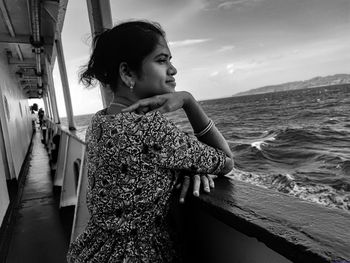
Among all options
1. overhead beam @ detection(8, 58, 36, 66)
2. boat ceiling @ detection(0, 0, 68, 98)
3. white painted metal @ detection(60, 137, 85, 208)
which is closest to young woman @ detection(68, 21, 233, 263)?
white painted metal @ detection(60, 137, 85, 208)

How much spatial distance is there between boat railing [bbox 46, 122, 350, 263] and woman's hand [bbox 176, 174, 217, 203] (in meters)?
0.02

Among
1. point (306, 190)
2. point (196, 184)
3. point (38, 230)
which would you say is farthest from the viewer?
point (306, 190)

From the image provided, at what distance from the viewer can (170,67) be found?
1015mm

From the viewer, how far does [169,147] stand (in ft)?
2.69

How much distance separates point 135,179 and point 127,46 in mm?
430

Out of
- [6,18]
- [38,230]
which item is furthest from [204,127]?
[6,18]

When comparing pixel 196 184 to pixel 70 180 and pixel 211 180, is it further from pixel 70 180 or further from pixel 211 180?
pixel 70 180

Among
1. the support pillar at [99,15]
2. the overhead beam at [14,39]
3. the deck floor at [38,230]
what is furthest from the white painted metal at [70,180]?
the overhead beam at [14,39]

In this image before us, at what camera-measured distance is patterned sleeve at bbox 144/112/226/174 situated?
820 mm

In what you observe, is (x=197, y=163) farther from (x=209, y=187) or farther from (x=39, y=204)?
(x=39, y=204)

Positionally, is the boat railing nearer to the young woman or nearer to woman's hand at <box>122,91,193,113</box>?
the young woman

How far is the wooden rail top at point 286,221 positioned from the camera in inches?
20.3

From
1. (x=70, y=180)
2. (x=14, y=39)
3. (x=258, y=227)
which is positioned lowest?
(x=70, y=180)

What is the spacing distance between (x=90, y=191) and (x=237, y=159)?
10834mm
